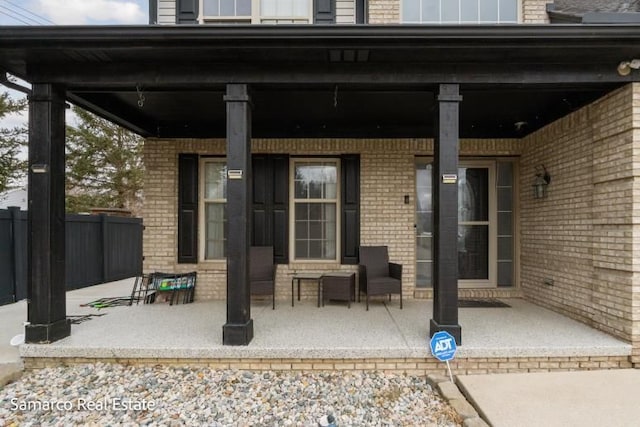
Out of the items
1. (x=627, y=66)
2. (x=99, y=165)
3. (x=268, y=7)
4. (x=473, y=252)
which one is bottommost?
(x=473, y=252)

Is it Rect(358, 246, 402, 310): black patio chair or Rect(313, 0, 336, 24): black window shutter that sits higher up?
Rect(313, 0, 336, 24): black window shutter

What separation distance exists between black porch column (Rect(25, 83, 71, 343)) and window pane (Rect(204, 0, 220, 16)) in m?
2.35

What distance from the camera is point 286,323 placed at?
392 centimetres

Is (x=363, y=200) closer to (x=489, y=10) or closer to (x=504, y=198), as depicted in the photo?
(x=504, y=198)

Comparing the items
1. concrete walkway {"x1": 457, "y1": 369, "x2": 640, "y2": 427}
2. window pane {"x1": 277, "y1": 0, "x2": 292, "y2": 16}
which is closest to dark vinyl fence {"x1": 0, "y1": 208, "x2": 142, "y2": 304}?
window pane {"x1": 277, "y1": 0, "x2": 292, "y2": 16}

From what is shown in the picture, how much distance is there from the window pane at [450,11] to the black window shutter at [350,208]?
2.25 meters

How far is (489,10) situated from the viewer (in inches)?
184

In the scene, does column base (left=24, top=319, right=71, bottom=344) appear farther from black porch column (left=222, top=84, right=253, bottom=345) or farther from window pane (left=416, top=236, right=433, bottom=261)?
window pane (left=416, top=236, right=433, bottom=261)

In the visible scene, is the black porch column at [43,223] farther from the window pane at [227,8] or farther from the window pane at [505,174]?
the window pane at [505,174]

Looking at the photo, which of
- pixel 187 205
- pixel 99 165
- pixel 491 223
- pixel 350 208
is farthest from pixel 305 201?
pixel 99 165

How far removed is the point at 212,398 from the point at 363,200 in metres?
3.36

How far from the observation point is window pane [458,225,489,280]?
17.6 feet

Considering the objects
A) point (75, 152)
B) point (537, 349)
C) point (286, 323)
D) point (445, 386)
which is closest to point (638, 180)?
point (537, 349)

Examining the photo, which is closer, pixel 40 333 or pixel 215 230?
pixel 40 333
